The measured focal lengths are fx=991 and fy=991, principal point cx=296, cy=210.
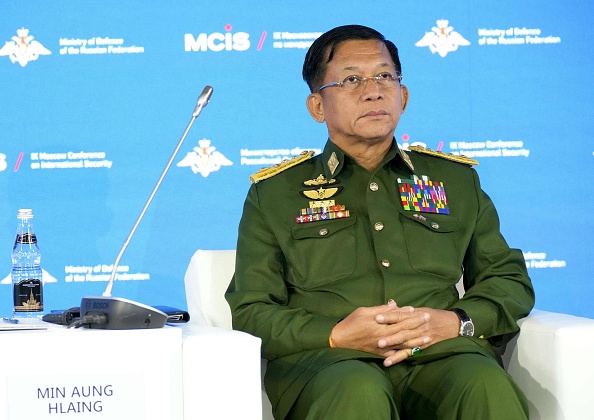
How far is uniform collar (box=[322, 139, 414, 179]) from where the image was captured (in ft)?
8.61

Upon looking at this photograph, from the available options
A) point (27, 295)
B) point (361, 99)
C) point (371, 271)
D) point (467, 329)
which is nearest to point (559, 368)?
point (467, 329)

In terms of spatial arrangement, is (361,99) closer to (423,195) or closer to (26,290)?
(423,195)

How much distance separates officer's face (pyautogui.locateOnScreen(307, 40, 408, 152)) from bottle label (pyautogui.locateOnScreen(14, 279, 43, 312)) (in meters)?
0.88

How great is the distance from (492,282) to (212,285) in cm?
74

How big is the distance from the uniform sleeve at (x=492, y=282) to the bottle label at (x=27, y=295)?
1.05 meters

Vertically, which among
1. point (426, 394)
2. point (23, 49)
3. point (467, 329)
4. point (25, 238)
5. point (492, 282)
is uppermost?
point (23, 49)

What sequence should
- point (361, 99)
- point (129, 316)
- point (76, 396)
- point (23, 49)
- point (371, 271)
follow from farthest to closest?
point (23, 49) < point (361, 99) < point (371, 271) < point (129, 316) < point (76, 396)

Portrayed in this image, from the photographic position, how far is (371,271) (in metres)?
2.47

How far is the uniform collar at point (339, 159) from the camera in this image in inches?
103

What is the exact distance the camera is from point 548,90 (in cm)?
417

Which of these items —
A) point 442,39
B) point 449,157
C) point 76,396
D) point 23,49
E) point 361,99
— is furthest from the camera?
point 442,39

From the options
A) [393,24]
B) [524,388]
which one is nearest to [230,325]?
[524,388]

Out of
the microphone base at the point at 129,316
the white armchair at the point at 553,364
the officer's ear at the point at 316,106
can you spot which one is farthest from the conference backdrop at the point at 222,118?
the microphone base at the point at 129,316

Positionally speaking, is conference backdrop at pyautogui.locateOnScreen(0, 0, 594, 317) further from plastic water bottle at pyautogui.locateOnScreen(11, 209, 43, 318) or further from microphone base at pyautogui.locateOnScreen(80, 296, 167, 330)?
microphone base at pyautogui.locateOnScreen(80, 296, 167, 330)
